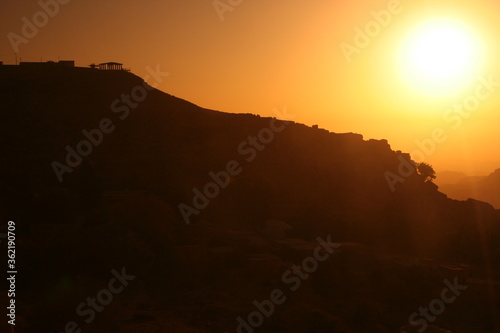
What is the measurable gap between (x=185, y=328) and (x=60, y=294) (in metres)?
3.30

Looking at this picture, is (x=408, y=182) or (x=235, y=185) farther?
(x=408, y=182)

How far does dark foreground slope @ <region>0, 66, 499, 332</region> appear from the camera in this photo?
1456 centimetres

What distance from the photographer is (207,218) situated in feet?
74.6

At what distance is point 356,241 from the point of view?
23.7 metres

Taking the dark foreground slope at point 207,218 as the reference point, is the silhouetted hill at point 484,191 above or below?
above

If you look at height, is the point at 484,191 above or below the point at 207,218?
above

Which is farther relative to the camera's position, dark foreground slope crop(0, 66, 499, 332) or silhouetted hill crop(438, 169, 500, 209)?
silhouetted hill crop(438, 169, 500, 209)

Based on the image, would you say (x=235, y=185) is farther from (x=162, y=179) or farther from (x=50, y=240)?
(x=50, y=240)

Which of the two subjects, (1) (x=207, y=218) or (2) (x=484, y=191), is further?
(2) (x=484, y=191)

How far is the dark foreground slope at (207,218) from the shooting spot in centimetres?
1456

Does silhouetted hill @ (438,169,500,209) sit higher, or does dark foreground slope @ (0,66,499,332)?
silhouetted hill @ (438,169,500,209)

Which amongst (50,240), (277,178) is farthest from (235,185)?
(50,240)

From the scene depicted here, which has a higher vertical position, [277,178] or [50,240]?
[277,178]

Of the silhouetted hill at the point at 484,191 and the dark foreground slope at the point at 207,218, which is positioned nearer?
the dark foreground slope at the point at 207,218
